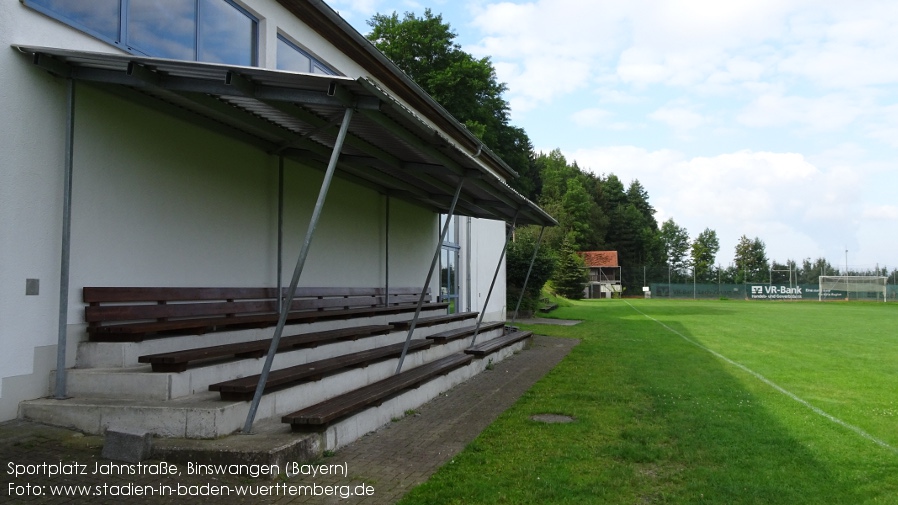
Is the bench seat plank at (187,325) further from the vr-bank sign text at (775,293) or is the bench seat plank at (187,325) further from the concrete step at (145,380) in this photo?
the vr-bank sign text at (775,293)

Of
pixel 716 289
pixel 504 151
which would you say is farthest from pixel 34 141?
pixel 716 289

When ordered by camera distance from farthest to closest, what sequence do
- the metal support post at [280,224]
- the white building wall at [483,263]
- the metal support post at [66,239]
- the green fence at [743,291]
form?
the green fence at [743,291] → the white building wall at [483,263] → the metal support post at [280,224] → the metal support post at [66,239]

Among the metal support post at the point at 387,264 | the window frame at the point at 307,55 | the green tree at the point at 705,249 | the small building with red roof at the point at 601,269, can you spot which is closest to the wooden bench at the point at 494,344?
the metal support post at the point at 387,264

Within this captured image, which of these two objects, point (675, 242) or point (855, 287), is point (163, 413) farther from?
point (675, 242)

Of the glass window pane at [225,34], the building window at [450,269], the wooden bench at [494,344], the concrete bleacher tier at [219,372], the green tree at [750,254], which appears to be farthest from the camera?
the green tree at [750,254]

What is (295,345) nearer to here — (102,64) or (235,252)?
(235,252)

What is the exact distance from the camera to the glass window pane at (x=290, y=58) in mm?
10445

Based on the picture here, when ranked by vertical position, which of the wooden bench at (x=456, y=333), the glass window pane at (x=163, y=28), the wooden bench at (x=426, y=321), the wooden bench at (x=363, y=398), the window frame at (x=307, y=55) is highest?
the window frame at (x=307, y=55)

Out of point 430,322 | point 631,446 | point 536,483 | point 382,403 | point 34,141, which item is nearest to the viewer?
point 536,483

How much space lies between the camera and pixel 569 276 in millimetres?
52688

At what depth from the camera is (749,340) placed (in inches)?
727

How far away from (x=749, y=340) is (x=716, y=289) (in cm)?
4954

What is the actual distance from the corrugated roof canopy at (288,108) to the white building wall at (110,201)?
0.22 metres

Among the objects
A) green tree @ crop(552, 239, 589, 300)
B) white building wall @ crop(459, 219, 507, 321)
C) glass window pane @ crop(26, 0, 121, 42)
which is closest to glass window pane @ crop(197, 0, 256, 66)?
glass window pane @ crop(26, 0, 121, 42)
